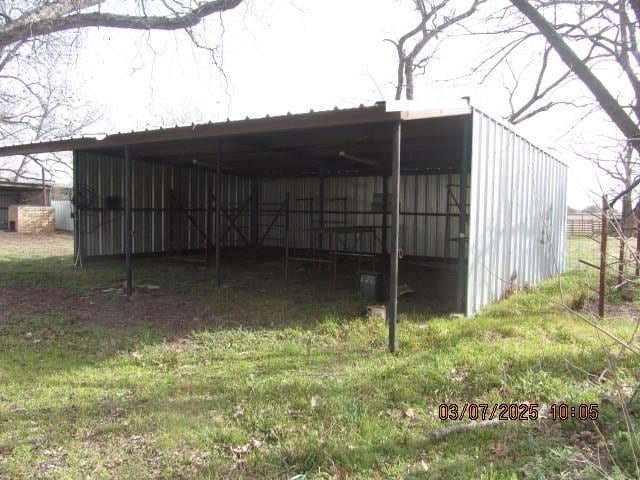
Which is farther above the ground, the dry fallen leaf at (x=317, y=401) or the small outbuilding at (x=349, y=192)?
the small outbuilding at (x=349, y=192)

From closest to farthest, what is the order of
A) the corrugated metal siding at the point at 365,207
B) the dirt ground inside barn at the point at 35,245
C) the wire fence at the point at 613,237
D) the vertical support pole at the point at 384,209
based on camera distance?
the wire fence at the point at 613,237
the vertical support pole at the point at 384,209
the corrugated metal siding at the point at 365,207
the dirt ground inside barn at the point at 35,245

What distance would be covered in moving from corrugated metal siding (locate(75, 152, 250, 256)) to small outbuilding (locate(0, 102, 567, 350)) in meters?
0.03

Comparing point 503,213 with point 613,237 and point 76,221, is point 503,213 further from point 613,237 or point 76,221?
point 76,221

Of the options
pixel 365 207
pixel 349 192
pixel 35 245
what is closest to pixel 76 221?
pixel 35 245

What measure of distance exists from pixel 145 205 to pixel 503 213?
971 centimetres

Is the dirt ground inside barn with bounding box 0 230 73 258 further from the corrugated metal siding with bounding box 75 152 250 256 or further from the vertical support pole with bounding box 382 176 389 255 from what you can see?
the vertical support pole with bounding box 382 176 389 255

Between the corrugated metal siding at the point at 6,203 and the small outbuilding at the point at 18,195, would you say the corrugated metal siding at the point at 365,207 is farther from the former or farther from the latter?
the corrugated metal siding at the point at 6,203

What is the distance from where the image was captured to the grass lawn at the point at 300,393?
2.89m

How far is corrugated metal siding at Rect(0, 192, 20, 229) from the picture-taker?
24453 millimetres

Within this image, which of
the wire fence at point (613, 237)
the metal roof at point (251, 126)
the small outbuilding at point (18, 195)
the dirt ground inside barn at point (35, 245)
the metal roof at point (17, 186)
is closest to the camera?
the wire fence at point (613, 237)

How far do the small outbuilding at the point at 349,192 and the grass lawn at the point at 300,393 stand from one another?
975 millimetres

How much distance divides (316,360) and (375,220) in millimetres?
10637

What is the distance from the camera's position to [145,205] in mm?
13031

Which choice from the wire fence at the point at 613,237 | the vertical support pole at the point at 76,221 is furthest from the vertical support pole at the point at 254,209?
the wire fence at the point at 613,237
